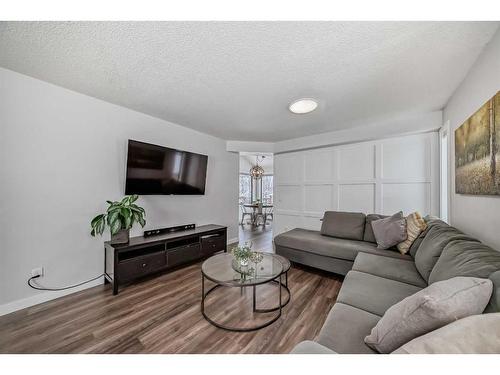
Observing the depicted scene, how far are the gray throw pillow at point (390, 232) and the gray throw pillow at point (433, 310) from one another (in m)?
1.56

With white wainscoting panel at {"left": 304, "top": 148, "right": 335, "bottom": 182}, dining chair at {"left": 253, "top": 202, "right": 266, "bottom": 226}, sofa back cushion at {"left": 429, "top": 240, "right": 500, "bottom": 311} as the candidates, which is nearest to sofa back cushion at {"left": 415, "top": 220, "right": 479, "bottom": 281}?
sofa back cushion at {"left": 429, "top": 240, "right": 500, "bottom": 311}

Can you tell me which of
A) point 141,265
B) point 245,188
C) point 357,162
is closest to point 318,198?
point 357,162

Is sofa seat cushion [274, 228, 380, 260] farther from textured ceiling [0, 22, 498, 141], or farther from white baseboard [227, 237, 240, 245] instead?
textured ceiling [0, 22, 498, 141]

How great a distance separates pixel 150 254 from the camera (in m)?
2.44

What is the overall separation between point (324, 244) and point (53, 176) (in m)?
3.28

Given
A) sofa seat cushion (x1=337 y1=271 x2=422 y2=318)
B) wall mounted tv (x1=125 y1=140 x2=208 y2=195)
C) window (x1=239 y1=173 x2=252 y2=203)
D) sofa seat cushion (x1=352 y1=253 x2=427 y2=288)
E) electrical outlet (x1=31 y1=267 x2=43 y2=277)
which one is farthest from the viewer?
window (x1=239 y1=173 x2=252 y2=203)

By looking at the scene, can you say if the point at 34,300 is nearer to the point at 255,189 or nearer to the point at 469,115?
the point at 469,115

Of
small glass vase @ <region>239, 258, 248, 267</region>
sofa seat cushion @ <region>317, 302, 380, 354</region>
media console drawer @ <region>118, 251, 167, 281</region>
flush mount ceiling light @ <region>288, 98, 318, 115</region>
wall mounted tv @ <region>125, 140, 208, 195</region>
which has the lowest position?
media console drawer @ <region>118, 251, 167, 281</region>

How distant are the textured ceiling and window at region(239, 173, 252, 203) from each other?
572 cm

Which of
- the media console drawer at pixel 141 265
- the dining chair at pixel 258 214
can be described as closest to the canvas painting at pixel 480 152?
the media console drawer at pixel 141 265

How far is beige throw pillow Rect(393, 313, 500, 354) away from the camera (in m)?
0.58

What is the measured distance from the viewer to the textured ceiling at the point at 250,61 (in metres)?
1.33
